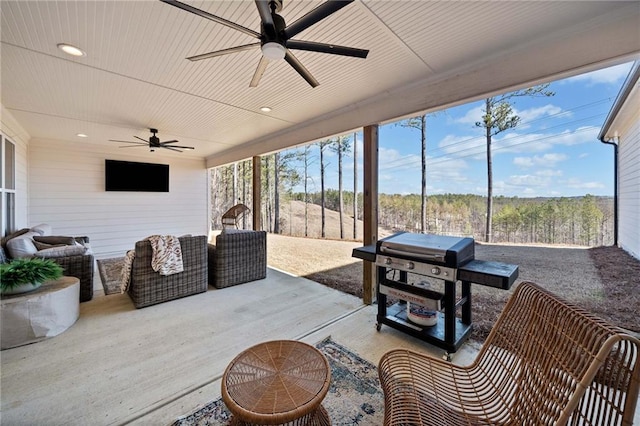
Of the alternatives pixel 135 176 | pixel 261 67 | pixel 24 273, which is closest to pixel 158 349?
pixel 24 273

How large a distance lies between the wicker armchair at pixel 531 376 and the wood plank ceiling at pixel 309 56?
1.99 metres

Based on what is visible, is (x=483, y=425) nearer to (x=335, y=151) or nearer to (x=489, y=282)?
(x=489, y=282)

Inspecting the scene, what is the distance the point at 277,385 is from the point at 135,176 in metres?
7.41

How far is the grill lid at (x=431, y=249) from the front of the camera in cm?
204

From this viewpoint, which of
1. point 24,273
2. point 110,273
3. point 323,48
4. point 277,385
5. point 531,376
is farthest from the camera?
point 110,273

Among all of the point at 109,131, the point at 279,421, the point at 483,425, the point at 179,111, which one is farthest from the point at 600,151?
the point at 109,131

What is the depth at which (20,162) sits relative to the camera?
15.6 feet

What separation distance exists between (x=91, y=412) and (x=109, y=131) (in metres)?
5.16

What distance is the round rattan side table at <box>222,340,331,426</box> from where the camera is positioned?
111 cm

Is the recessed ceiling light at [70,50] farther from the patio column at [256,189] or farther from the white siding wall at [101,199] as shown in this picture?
the white siding wall at [101,199]

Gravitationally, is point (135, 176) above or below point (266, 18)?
below

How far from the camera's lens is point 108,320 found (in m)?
2.85

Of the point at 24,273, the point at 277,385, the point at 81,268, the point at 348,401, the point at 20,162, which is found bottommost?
the point at 348,401

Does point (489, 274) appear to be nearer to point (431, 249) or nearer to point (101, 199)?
point (431, 249)
